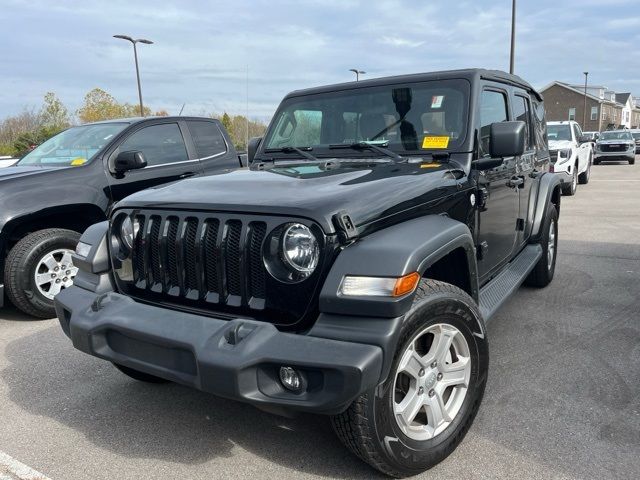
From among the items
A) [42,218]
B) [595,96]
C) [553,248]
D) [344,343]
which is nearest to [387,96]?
[344,343]

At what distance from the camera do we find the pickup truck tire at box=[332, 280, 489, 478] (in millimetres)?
2184

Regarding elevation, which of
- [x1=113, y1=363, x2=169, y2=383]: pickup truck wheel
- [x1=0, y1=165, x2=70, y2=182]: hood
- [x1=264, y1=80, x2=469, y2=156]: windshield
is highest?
[x1=264, y1=80, x2=469, y2=156]: windshield

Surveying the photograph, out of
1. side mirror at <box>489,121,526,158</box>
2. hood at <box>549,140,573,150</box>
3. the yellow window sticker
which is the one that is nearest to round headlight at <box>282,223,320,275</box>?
the yellow window sticker

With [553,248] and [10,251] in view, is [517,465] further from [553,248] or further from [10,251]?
[10,251]

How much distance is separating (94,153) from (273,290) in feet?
12.3

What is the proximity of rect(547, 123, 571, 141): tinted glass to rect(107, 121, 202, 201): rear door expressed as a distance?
1027 centimetres

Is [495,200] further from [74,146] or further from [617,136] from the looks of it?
[617,136]

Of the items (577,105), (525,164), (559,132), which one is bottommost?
(525,164)

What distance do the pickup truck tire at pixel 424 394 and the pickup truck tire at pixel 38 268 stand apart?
356 cm

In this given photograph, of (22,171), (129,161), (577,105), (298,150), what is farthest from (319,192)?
(577,105)

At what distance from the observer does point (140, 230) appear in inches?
108

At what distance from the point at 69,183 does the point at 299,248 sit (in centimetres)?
347

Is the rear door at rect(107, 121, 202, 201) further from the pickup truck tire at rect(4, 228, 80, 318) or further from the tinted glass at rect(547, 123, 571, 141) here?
the tinted glass at rect(547, 123, 571, 141)

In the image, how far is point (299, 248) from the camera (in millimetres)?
2273
